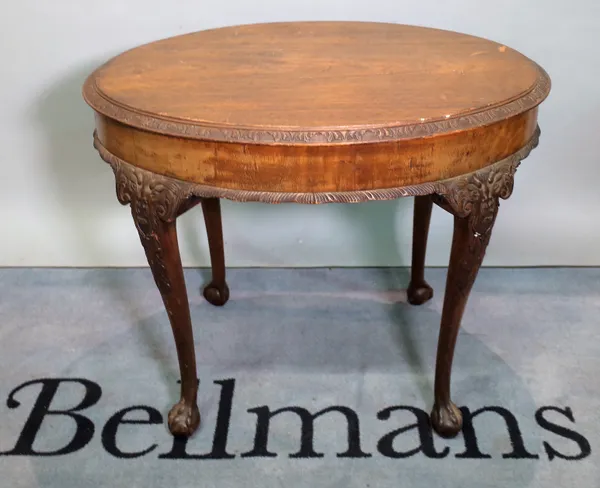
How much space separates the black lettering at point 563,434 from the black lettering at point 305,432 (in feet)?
1.23

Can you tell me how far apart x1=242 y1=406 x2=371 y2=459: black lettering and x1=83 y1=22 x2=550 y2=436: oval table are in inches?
6.6

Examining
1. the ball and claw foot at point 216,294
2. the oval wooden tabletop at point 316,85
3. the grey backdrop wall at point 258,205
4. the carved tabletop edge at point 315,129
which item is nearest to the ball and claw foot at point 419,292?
the grey backdrop wall at point 258,205

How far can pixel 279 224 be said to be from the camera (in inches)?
78.0

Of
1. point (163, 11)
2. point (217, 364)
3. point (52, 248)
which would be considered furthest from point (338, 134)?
point (52, 248)

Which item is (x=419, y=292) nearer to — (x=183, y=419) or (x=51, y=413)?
(x=183, y=419)

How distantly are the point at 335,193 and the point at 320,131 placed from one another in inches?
4.2

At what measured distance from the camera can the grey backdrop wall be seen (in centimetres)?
173

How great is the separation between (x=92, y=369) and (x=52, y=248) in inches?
21.9

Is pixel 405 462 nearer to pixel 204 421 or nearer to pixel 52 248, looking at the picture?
pixel 204 421

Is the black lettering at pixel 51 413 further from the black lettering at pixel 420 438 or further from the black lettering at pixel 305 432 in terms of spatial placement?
the black lettering at pixel 420 438

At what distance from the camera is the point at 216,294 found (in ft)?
6.03

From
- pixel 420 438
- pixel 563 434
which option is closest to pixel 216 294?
pixel 420 438

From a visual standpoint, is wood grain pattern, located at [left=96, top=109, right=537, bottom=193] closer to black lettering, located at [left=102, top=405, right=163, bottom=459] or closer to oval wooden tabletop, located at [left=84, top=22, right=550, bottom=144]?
oval wooden tabletop, located at [left=84, top=22, right=550, bottom=144]

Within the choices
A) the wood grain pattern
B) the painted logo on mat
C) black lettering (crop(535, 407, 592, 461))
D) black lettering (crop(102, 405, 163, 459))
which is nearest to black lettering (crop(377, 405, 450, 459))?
the painted logo on mat
